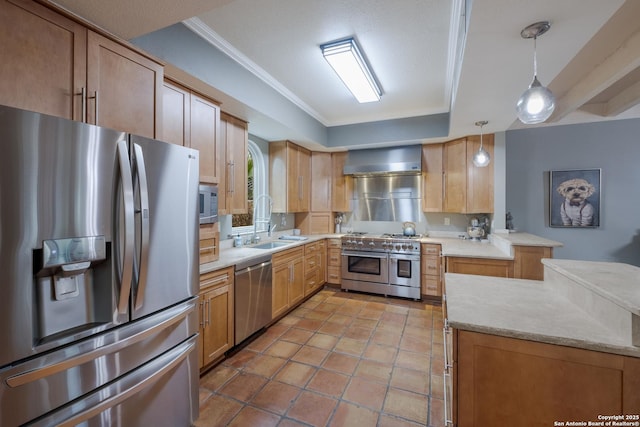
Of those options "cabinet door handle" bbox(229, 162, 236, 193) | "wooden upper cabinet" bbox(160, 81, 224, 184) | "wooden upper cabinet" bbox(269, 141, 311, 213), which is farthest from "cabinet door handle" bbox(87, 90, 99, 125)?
"wooden upper cabinet" bbox(269, 141, 311, 213)

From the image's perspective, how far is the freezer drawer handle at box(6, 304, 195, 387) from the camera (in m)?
0.99

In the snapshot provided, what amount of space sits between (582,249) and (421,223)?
2.14m

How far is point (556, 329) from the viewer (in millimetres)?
Result: 1213

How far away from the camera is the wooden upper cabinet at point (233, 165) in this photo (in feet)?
9.04

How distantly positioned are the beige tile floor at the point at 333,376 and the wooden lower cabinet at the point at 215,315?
19 centimetres

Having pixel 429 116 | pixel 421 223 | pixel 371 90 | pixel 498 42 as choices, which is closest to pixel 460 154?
pixel 429 116

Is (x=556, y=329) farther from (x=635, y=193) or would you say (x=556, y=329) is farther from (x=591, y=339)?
(x=635, y=193)

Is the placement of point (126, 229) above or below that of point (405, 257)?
above

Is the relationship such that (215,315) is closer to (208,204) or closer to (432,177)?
(208,204)

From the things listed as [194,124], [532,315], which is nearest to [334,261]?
[194,124]

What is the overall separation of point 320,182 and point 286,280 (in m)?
2.04

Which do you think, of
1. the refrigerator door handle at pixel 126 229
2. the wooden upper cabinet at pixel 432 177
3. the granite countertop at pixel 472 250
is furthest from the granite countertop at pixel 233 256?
the wooden upper cabinet at pixel 432 177

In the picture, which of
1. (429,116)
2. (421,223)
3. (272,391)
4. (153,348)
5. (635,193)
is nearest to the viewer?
(153,348)

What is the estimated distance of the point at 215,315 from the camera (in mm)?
2330
